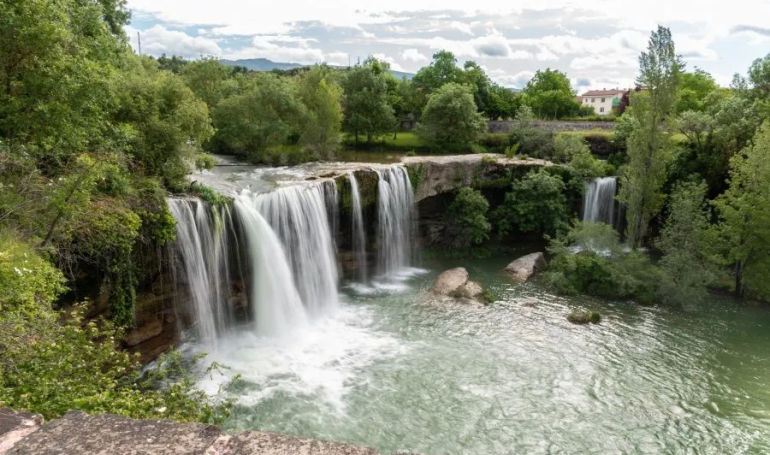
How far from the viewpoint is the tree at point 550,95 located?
60.4 meters

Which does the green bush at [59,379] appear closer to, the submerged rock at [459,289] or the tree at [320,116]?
the submerged rock at [459,289]

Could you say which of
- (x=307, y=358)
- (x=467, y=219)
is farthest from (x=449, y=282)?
(x=307, y=358)

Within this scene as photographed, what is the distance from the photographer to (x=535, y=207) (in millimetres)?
26922

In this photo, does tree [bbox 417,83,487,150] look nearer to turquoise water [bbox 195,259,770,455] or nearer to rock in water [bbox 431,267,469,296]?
rock in water [bbox 431,267,469,296]

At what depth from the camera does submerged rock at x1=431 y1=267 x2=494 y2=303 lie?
1980 cm

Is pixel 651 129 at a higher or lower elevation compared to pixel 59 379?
higher

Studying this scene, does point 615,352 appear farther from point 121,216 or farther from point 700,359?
point 121,216

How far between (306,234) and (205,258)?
15.7ft

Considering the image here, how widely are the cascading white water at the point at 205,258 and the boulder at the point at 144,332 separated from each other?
3.78ft

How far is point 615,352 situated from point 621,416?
12.3 ft

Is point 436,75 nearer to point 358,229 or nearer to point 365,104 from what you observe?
point 365,104

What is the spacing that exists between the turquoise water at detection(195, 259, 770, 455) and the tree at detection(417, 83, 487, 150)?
21.2m

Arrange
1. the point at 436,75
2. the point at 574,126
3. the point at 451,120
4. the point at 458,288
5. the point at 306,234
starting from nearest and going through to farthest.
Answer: the point at 306,234 < the point at 458,288 < the point at 451,120 < the point at 574,126 < the point at 436,75

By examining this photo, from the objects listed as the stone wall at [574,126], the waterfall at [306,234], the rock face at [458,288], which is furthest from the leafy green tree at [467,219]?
the stone wall at [574,126]
